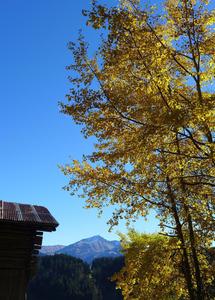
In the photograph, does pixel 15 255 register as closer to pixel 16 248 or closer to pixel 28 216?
pixel 16 248

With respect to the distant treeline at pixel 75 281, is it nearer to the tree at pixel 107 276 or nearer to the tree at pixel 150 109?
the tree at pixel 107 276

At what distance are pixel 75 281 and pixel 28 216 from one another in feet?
444

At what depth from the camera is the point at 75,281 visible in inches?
5310

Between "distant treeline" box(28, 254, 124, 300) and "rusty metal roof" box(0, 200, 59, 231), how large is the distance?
122m

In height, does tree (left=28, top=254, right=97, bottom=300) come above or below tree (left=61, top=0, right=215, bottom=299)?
below

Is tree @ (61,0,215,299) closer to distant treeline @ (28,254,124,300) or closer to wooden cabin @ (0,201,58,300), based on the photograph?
Answer: wooden cabin @ (0,201,58,300)

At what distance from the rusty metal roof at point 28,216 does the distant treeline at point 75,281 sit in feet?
400

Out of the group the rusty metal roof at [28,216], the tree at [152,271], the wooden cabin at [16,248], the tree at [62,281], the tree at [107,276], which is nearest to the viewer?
the rusty metal roof at [28,216]

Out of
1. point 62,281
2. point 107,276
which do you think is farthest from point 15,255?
point 62,281

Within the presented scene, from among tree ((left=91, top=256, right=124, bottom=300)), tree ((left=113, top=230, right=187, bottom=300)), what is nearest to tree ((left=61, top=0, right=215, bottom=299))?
tree ((left=113, top=230, right=187, bottom=300))

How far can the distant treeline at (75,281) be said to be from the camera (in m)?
128

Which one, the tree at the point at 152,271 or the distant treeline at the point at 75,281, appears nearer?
the tree at the point at 152,271

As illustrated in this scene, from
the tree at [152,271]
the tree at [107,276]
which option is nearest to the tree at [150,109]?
the tree at [152,271]

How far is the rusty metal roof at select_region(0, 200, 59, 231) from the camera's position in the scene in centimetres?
784
